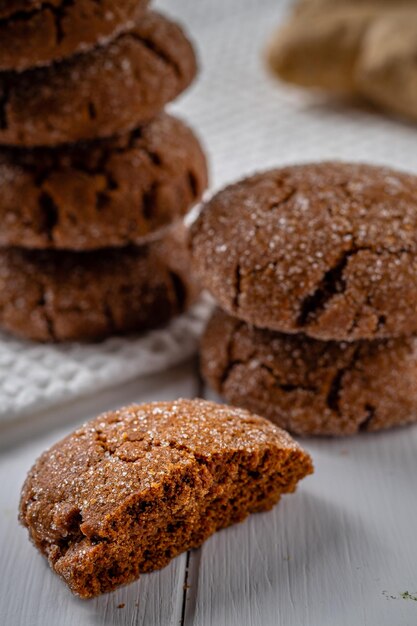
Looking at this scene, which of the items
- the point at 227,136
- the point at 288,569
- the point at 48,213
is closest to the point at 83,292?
the point at 48,213

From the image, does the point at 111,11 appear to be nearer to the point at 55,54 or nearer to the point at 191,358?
the point at 55,54

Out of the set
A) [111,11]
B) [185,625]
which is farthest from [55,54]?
[185,625]

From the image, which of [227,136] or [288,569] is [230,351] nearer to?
[288,569]

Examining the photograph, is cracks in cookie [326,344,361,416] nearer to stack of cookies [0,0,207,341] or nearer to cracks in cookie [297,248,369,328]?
cracks in cookie [297,248,369,328]

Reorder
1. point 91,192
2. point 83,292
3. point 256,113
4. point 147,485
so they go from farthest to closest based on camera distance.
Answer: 1. point 256,113
2. point 83,292
3. point 91,192
4. point 147,485

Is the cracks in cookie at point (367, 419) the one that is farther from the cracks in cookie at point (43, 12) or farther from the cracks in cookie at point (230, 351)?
the cracks in cookie at point (43, 12)

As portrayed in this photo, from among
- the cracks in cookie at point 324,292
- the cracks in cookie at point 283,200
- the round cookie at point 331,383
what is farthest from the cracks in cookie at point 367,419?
the cracks in cookie at point 283,200
